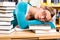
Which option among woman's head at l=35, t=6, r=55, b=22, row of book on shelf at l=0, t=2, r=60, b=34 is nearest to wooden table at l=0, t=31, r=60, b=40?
row of book on shelf at l=0, t=2, r=60, b=34

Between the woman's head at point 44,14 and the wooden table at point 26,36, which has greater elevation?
the woman's head at point 44,14

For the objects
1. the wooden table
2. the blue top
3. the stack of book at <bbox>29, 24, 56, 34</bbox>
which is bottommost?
the wooden table

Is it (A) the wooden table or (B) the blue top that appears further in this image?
(B) the blue top

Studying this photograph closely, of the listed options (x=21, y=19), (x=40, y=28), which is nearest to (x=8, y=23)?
(x=21, y=19)

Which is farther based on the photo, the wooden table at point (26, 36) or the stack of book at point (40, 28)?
the stack of book at point (40, 28)

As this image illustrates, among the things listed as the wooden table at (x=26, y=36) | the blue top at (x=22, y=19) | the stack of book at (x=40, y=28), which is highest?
the blue top at (x=22, y=19)

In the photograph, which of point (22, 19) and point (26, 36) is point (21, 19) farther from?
point (26, 36)

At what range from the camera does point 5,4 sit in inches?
61.4

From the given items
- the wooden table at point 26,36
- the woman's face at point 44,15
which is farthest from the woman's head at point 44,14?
the wooden table at point 26,36

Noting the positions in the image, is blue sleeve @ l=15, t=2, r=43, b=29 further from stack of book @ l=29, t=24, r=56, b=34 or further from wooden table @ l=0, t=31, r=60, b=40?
wooden table @ l=0, t=31, r=60, b=40

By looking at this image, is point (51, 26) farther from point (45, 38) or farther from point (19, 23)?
point (19, 23)

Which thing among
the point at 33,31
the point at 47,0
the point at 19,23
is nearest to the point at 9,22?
the point at 19,23

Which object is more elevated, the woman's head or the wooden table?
the woman's head

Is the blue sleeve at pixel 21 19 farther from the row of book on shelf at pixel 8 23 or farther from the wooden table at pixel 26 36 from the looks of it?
the wooden table at pixel 26 36
